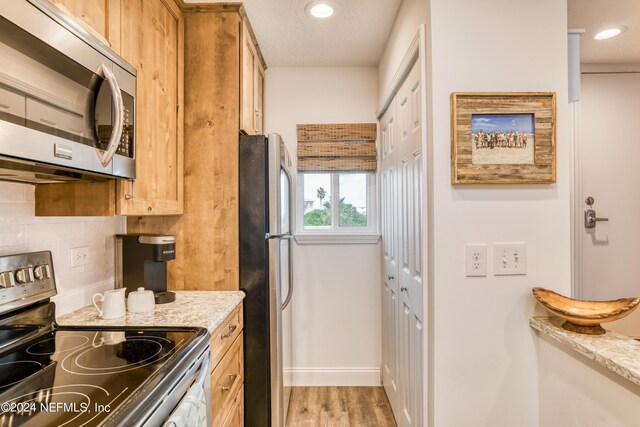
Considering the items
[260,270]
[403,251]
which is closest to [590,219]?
[403,251]

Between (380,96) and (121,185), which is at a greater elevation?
(380,96)

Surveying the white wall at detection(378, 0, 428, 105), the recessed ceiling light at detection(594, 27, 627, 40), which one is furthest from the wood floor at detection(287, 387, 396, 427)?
the recessed ceiling light at detection(594, 27, 627, 40)

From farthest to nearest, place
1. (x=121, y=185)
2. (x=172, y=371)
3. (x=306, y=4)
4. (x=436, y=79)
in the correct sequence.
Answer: (x=306, y=4) < (x=436, y=79) < (x=121, y=185) < (x=172, y=371)

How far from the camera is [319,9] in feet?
6.55

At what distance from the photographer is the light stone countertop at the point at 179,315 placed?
4.36 ft

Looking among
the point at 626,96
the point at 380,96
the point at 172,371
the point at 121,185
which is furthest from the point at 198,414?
the point at 626,96

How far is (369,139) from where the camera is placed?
110 inches

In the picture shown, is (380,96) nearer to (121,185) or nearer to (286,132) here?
(286,132)

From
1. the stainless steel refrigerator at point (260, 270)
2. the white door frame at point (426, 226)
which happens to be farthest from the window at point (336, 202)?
the white door frame at point (426, 226)

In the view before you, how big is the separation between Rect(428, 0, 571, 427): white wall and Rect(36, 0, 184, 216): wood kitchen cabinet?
1.21m

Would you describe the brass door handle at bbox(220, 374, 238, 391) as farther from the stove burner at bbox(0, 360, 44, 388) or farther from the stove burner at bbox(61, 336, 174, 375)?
the stove burner at bbox(0, 360, 44, 388)

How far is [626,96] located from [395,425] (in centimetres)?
299

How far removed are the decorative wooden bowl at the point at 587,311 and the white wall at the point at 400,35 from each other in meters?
1.26

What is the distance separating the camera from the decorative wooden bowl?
1188 mm
